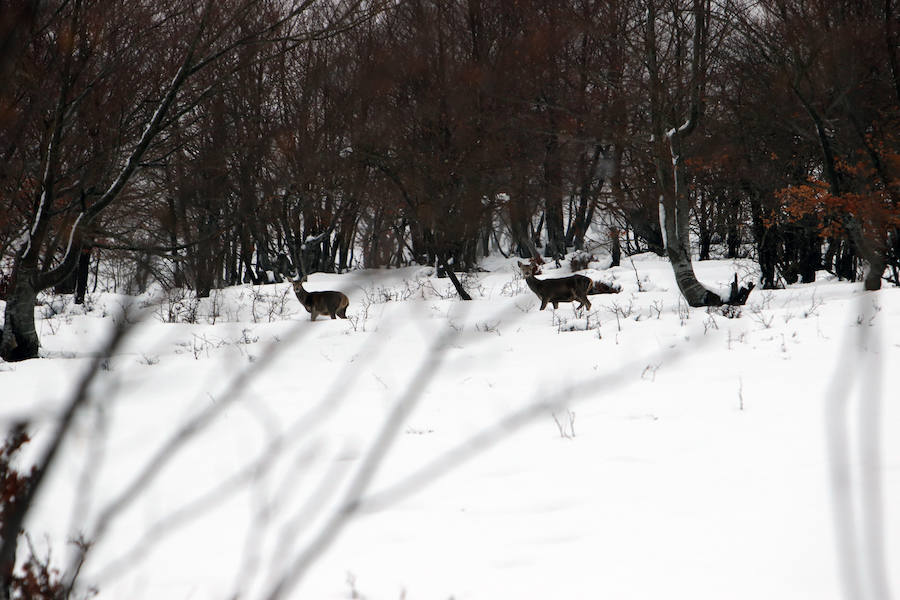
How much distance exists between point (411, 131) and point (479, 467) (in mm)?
13740

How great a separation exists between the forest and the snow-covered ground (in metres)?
0.35

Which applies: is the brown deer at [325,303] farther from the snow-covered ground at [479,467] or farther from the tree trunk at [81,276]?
the tree trunk at [81,276]

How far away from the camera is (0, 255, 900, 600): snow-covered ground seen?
3.72ft

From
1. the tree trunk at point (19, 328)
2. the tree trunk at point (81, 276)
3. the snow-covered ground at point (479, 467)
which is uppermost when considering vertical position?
the tree trunk at point (81, 276)

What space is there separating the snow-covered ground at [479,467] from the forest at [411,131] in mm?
351

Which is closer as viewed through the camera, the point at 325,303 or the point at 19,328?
the point at 19,328

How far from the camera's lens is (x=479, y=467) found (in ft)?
13.6

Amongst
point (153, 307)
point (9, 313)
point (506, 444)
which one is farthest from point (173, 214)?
point (9, 313)

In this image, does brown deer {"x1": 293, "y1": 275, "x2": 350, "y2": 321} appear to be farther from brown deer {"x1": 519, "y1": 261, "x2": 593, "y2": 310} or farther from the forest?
brown deer {"x1": 519, "y1": 261, "x2": 593, "y2": 310}

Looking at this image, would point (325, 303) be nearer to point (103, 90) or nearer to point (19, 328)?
point (19, 328)

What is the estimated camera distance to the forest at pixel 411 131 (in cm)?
165

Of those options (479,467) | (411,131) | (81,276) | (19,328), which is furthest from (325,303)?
(81,276)

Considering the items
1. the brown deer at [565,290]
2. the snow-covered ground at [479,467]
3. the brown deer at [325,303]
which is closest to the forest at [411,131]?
the snow-covered ground at [479,467]

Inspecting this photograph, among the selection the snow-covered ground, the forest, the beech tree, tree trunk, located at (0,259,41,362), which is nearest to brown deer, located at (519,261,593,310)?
the forest
